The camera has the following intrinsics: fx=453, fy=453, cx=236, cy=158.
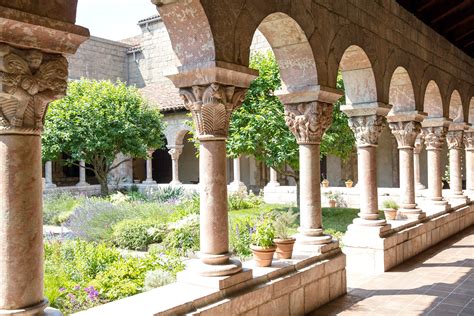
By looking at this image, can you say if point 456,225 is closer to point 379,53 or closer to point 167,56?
point 379,53

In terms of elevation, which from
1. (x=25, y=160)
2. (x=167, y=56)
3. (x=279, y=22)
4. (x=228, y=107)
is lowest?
(x=25, y=160)

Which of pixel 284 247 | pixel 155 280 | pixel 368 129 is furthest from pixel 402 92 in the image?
pixel 155 280

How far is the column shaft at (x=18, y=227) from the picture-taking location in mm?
2520

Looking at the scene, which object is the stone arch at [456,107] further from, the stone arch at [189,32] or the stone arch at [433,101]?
the stone arch at [189,32]

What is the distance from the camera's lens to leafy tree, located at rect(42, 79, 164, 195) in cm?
1461

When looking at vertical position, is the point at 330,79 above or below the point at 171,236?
above

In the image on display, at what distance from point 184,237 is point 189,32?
5268mm

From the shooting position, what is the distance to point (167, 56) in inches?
963

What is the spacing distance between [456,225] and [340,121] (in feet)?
11.9

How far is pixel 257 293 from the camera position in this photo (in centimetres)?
410

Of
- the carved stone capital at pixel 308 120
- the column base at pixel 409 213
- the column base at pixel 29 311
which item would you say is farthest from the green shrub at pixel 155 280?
the column base at pixel 409 213

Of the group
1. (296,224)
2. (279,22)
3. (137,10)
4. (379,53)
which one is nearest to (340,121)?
(296,224)

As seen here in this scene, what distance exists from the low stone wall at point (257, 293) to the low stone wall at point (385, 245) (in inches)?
44.6

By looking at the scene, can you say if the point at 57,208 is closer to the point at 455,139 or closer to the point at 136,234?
the point at 136,234
